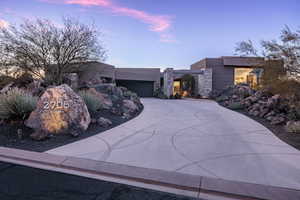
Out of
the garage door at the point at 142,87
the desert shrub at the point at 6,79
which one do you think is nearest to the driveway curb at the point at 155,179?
the desert shrub at the point at 6,79

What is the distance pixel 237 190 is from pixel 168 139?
8.49 ft

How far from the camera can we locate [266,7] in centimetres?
834

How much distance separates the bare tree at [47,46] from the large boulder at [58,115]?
219 inches

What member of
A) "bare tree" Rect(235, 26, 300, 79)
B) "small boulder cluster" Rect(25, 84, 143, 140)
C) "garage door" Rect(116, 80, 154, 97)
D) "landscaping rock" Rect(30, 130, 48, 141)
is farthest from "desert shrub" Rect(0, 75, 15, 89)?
"garage door" Rect(116, 80, 154, 97)

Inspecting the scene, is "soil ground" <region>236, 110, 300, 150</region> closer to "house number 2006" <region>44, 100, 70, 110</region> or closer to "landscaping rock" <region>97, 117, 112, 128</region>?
"landscaping rock" <region>97, 117, 112, 128</region>

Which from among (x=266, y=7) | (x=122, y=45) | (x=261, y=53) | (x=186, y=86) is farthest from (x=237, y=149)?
(x=186, y=86)

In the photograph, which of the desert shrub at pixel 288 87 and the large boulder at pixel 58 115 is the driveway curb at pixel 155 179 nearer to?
the large boulder at pixel 58 115

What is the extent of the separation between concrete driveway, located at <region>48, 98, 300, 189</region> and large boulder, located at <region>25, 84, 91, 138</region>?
0.81m

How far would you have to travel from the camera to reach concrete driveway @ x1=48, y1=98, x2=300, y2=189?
9.95 ft

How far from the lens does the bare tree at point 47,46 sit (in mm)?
9383

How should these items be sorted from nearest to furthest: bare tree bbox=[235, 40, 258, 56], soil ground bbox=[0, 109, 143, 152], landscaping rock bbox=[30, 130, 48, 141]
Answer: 1. soil ground bbox=[0, 109, 143, 152]
2. landscaping rock bbox=[30, 130, 48, 141]
3. bare tree bbox=[235, 40, 258, 56]

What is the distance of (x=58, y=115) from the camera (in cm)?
522

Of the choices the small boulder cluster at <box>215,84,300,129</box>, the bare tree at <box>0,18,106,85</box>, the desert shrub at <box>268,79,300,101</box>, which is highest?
the bare tree at <box>0,18,106,85</box>

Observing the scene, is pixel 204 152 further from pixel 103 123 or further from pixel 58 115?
pixel 58 115
